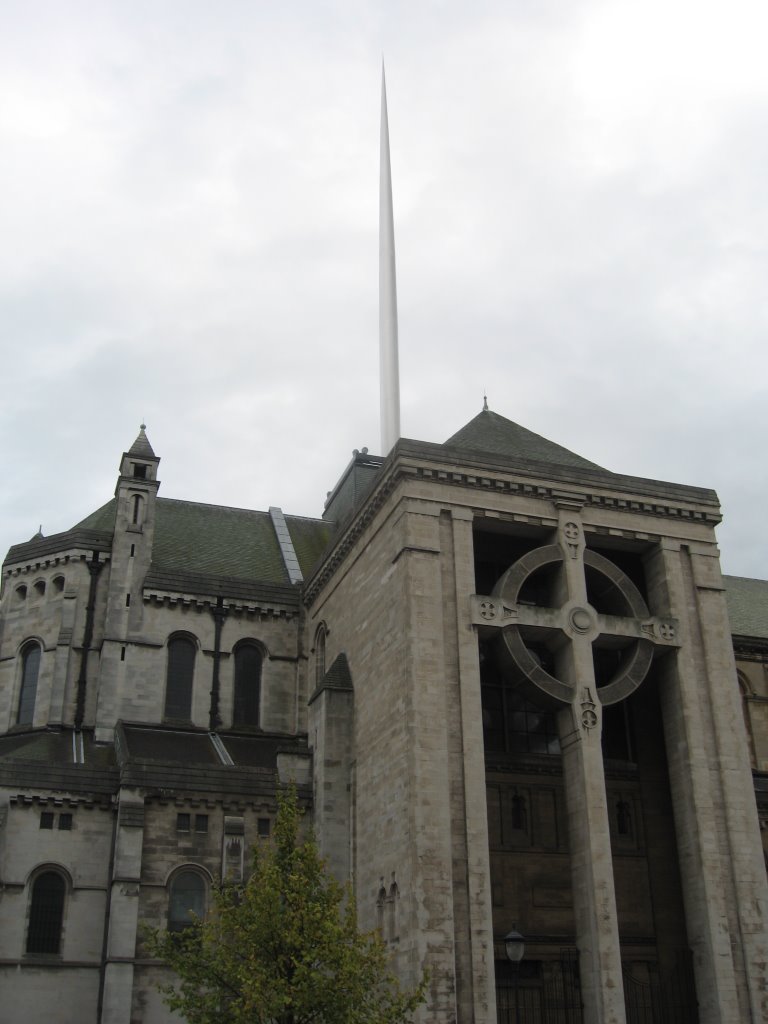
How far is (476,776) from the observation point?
27.5 metres

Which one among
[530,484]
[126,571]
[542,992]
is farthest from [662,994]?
[126,571]

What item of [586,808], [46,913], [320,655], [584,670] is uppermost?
[320,655]

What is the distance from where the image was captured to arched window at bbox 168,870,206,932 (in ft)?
98.3

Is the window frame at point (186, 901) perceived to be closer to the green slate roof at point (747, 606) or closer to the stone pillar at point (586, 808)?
the stone pillar at point (586, 808)

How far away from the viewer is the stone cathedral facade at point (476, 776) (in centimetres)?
2739

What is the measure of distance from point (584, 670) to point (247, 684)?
14123mm

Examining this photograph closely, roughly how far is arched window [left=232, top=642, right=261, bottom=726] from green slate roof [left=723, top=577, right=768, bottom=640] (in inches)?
796

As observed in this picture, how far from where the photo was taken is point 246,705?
1521 inches

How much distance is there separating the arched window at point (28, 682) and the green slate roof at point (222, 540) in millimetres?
5288

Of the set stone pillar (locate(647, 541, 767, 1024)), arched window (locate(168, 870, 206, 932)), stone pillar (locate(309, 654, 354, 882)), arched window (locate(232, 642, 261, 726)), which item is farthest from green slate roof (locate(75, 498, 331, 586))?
stone pillar (locate(647, 541, 767, 1024))

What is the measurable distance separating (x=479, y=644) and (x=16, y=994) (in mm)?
16000

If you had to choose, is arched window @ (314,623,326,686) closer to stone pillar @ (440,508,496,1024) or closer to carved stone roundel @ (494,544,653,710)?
carved stone roundel @ (494,544,653,710)

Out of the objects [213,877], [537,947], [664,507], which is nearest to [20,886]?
[213,877]

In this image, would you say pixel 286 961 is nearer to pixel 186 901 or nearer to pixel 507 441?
pixel 186 901
